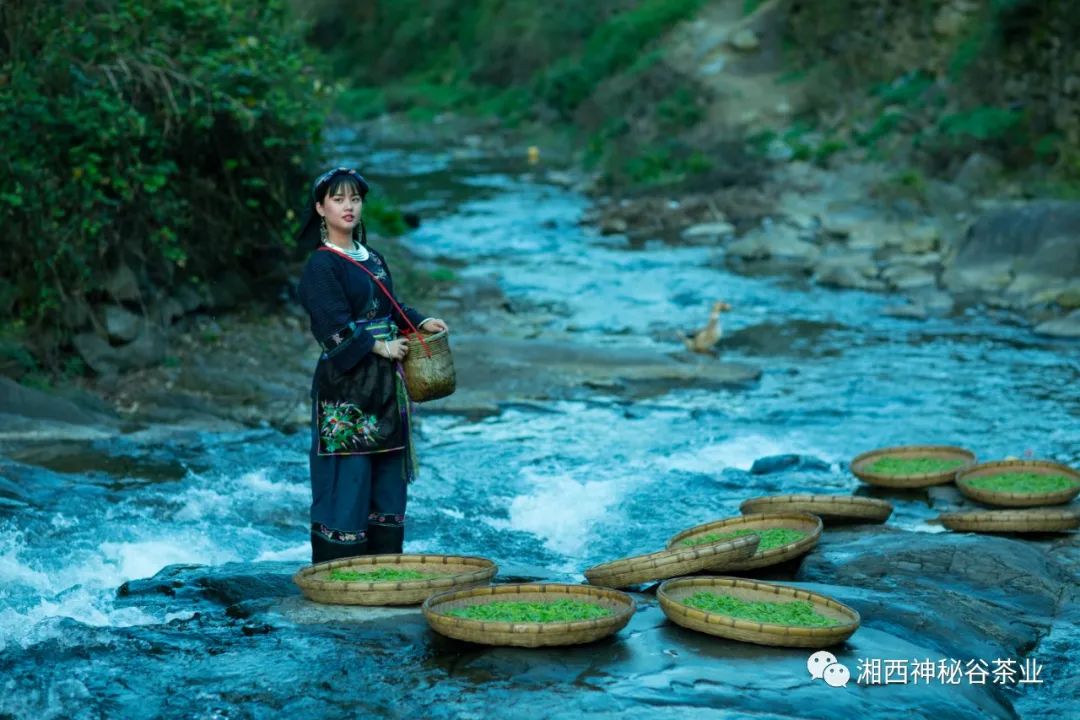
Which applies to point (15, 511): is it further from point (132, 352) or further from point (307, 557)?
point (132, 352)

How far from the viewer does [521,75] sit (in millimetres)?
35031

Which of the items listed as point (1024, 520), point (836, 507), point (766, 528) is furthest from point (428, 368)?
point (1024, 520)

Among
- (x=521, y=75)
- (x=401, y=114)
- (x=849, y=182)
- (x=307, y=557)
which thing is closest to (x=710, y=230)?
(x=849, y=182)

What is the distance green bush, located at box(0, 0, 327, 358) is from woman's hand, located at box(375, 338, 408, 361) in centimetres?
441

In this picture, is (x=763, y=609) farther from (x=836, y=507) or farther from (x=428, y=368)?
(x=836, y=507)

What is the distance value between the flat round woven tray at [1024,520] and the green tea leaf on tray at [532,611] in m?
2.36

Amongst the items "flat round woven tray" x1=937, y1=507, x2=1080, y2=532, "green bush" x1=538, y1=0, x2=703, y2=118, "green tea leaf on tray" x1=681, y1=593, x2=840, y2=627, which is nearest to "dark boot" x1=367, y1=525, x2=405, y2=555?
"green tea leaf on tray" x1=681, y1=593, x2=840, y2=627

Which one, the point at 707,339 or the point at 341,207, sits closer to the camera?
the point at 341,207

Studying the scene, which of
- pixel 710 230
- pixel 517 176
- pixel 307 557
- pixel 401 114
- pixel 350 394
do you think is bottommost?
pixel 307 557

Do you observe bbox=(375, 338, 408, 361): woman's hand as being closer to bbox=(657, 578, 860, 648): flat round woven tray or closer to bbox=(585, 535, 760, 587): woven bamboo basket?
bbox=(585, 535, 760, 587): woven bamboo basket

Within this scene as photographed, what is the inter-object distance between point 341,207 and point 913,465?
12.6 feet

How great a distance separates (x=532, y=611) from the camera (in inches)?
174

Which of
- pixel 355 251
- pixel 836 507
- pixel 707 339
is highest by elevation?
pixel 355 251

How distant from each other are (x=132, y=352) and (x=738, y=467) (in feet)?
14.2
